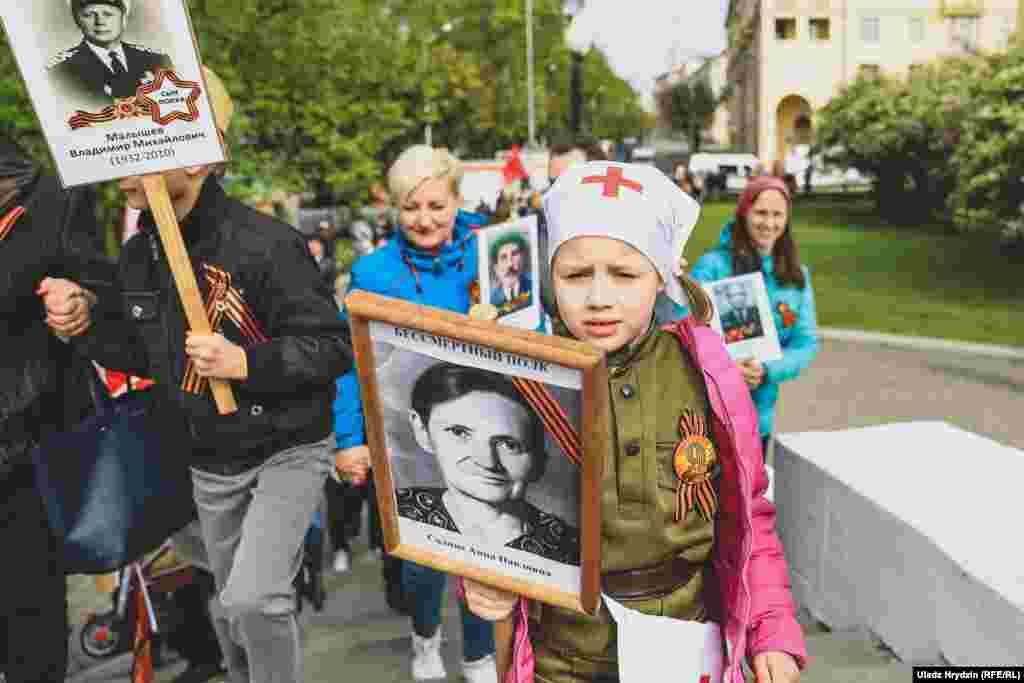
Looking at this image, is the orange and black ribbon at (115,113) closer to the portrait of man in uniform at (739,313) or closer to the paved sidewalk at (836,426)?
the paved sidewalk at (836,426)

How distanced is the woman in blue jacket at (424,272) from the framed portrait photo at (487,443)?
6.52 ft

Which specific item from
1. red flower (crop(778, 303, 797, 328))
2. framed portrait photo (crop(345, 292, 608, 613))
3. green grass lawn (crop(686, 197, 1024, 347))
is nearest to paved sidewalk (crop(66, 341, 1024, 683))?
red flower (crop(778, 303, 797, 328))

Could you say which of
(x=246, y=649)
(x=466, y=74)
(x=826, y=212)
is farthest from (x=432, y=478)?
(x=466, y=74)

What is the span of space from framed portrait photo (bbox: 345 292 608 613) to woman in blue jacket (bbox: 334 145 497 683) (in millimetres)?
1987

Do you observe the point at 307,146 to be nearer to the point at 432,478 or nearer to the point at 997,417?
the point at 997,417

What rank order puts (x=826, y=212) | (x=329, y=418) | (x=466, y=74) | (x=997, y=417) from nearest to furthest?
(x=329, y=418) < (x=997, y=417) < (x=826, y=212) < (x=466, y=74)

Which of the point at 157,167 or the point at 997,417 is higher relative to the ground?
the point at 157,167

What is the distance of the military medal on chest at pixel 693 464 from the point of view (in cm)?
218

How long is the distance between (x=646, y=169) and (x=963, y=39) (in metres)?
17.4

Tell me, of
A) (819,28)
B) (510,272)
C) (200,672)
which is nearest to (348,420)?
(510,272)

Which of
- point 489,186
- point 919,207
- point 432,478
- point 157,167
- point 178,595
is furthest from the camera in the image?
point 919,207

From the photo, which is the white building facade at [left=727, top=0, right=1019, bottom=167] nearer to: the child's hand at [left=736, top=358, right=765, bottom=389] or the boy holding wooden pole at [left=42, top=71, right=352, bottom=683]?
the child's hand at [left=736, top=358, right=765, bottom=389]

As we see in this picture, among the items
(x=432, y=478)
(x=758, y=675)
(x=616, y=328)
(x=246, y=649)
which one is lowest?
(x=246, y=649)

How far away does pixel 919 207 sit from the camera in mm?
29406
